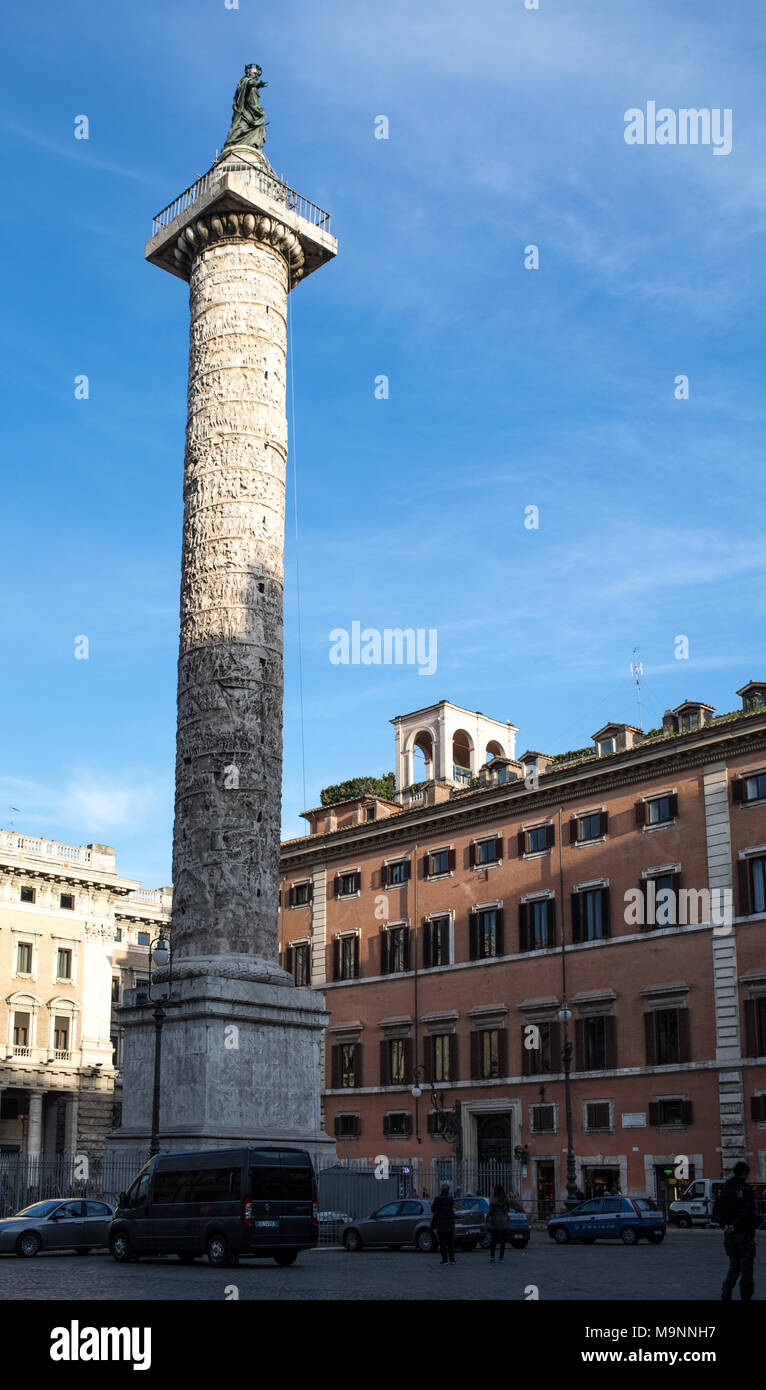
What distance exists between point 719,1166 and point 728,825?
8.32 m

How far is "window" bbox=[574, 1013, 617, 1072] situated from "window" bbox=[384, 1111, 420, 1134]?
6890mm

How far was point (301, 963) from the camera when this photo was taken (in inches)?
1900

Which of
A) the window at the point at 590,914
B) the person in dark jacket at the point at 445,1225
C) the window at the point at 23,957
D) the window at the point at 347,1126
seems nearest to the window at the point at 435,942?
the window at the point at 590,914

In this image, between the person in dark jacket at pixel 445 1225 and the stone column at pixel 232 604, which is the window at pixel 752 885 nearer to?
the stone column at pixel 232 604

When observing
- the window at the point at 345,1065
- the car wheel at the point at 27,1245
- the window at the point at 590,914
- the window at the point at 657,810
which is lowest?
the car wheel at the point at 27,1245

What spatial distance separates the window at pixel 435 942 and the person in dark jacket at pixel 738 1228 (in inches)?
1174

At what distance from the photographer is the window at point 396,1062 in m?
42.9

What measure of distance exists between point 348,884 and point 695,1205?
18.1 metres

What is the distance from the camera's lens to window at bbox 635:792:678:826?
37281 millimetres

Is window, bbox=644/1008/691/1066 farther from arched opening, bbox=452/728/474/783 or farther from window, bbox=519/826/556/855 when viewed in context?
arched opening, bbox=452/728/474/783

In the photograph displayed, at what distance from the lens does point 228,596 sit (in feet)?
84.9
